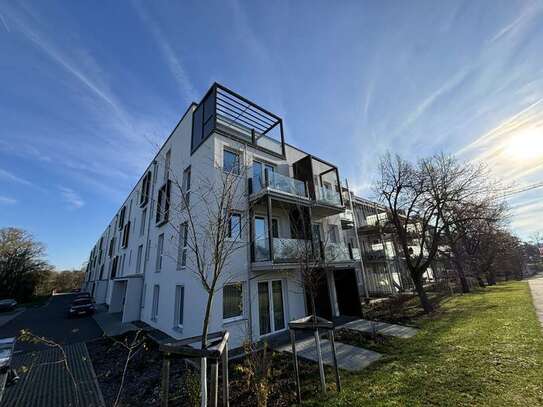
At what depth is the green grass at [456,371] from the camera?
443 cm

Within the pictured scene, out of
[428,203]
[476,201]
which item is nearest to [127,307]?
[428,203]

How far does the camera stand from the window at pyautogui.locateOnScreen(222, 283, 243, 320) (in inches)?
362

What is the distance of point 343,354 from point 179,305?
7.96 metres

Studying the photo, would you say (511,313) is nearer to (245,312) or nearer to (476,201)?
(476,201)

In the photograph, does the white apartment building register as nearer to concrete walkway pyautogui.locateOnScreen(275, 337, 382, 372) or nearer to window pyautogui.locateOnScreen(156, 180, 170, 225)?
window pyautogui.locateOnScreen(156, 180, 170, 225)

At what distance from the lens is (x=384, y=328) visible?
10188 millimetres

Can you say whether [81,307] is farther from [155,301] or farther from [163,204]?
[163,204]

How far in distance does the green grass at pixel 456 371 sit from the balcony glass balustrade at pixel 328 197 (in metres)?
7.48

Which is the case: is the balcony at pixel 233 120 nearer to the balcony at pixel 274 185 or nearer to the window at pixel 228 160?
the window at pixel 228 160

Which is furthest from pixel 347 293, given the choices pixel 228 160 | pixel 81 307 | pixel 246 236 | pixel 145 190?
pixel 81 307

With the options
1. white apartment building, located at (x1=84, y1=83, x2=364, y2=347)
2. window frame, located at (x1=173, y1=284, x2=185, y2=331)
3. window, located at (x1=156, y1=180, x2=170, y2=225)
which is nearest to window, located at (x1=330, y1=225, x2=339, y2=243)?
white apartment building, located at (x1=84, y1=83, x2=364, y2=347)

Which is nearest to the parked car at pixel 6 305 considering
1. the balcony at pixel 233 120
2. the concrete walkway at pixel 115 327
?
the concrete walkway at pixel 115 327

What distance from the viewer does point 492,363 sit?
18.9ft

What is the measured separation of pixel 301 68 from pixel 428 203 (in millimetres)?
11859
